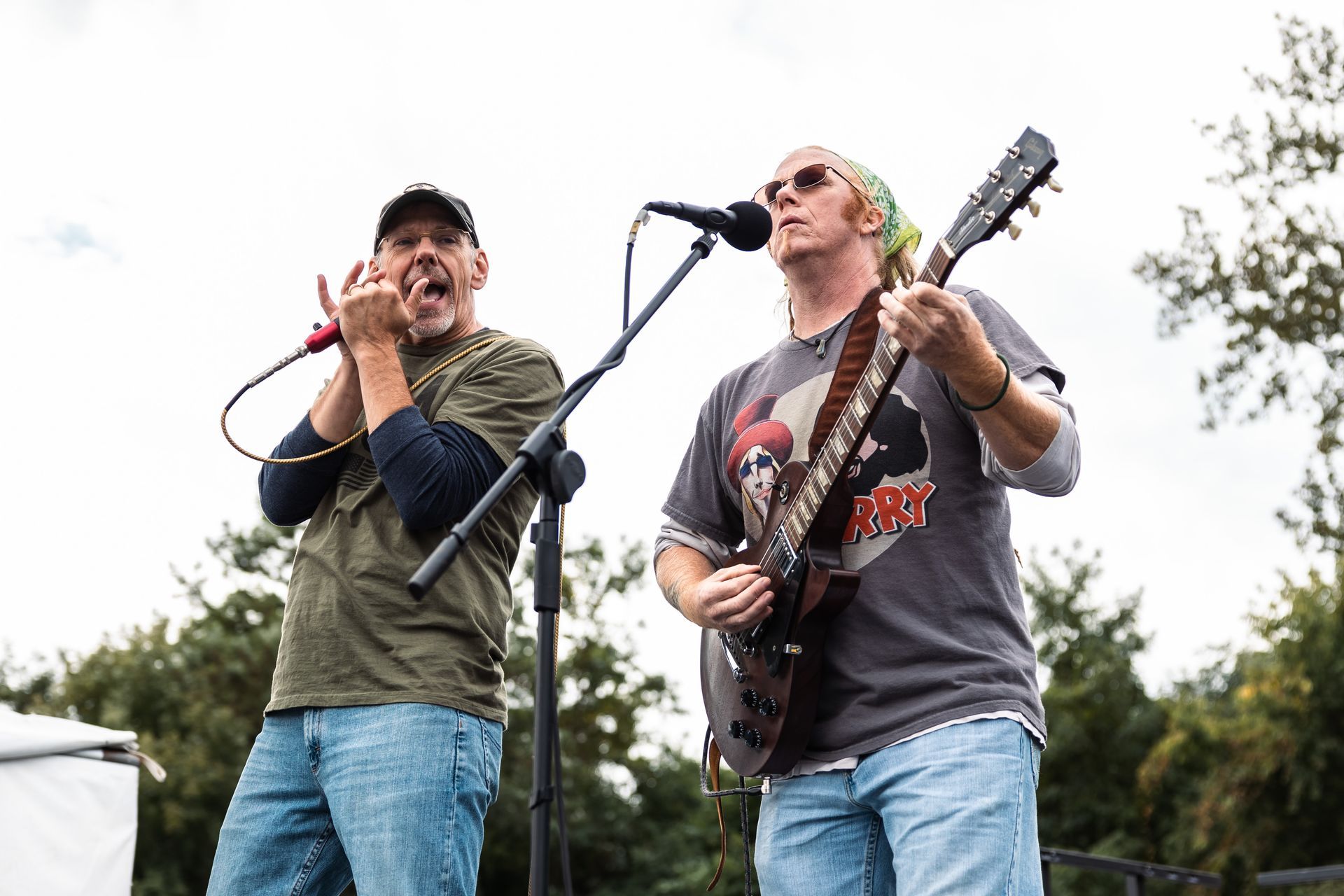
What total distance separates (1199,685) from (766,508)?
25.4m

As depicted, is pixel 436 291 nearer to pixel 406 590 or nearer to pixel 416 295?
pixel 416 295

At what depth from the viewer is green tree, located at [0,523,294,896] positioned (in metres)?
18.4

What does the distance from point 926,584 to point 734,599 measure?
0.39 meters

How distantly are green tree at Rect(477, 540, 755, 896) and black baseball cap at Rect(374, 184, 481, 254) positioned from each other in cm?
1819

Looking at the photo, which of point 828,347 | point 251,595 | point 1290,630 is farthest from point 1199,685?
point 828,347

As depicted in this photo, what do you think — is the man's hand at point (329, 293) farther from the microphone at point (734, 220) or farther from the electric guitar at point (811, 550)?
the electric guitar at point (811, 550)

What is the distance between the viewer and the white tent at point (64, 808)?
3865 millimetres

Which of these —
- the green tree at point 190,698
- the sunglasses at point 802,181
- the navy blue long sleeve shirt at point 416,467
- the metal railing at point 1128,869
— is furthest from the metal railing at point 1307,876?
the green tree at point 190,698

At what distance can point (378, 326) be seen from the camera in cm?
257

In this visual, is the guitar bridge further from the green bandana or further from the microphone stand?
the green bandana

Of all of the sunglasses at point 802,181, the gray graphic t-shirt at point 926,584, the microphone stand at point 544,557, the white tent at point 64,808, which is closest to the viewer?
the microphone stand at point 544,557

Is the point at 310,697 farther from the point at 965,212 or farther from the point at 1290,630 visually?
the point at 1290,630

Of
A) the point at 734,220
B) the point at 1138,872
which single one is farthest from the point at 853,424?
the point at 1138,872

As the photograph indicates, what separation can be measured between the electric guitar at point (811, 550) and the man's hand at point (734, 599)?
1.3 inches
